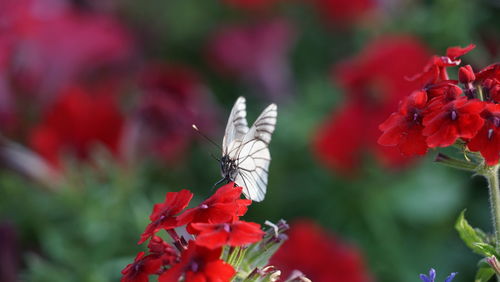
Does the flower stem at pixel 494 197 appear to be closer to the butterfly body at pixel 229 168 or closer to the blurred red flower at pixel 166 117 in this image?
the butterfly body at pixel 229 168

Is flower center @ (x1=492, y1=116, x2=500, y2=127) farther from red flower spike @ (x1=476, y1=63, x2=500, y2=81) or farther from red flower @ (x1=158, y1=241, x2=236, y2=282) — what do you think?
red flower @ (x1=158, y1=241, x2=236, y2=282)

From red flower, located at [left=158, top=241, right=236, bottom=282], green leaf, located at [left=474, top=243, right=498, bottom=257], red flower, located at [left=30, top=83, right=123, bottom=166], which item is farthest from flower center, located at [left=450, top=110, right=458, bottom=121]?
red flower, located at [left=30, top=83, right=123, bottom=166]

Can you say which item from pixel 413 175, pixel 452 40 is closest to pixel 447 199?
pixel 413 175

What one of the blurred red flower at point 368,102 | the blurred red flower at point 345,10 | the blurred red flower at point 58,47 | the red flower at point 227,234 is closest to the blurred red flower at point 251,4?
the blurred red flower at point 345,10

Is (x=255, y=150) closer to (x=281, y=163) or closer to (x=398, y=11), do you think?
(x=281, y=163)

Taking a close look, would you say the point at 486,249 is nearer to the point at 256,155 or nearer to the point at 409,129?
the point at 409,129

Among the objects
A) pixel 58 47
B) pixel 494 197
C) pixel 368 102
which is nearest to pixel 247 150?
pixel 494 197
